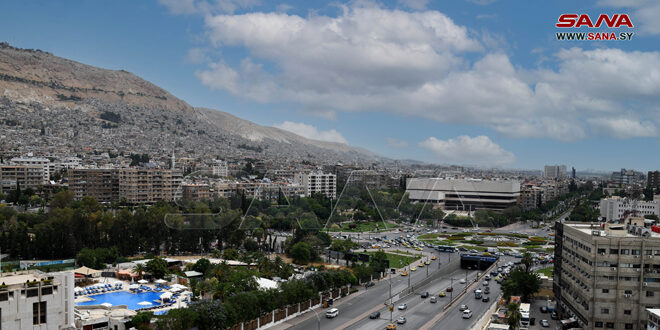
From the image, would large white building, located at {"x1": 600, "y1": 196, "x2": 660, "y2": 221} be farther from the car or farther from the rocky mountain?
the rocky mountain

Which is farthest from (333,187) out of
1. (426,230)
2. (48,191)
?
(48,191)

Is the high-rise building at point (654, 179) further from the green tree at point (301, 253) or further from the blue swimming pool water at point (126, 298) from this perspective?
the blue swimming pool water at point (126, 298)

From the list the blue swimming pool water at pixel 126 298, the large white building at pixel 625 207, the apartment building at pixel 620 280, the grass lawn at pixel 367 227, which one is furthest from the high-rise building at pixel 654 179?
the blue swimming pool water at pixel 126 298

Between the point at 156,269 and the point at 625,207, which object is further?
the point at 625,207

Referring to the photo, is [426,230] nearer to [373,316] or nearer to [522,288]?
[522,288]


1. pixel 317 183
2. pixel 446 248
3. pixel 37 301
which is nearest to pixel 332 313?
pixel 37 301

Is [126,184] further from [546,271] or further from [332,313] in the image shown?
[546,271]
